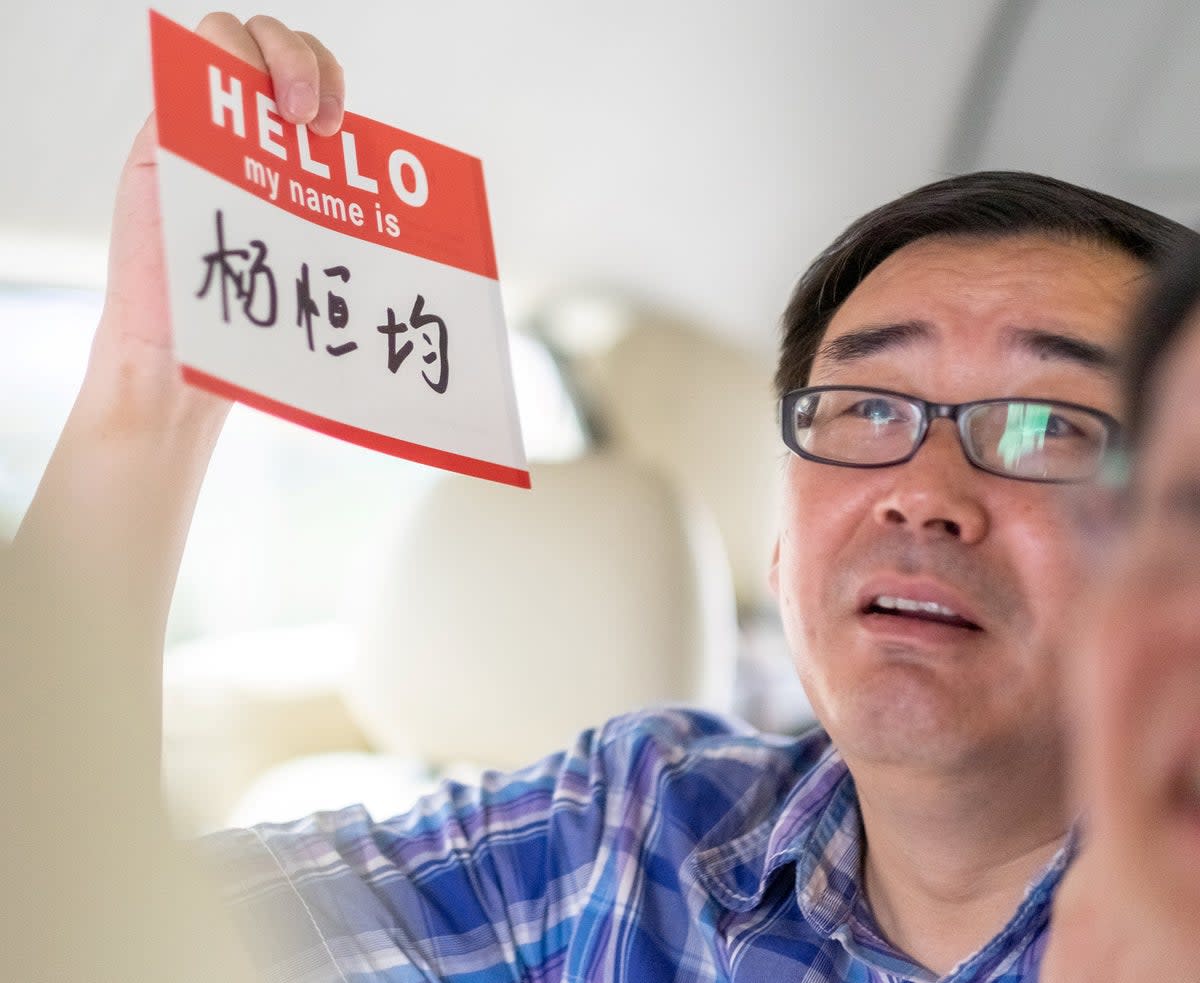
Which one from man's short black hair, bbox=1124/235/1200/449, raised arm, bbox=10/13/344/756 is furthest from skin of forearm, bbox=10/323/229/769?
man's short black hair, bbox=1124/235/1200/449

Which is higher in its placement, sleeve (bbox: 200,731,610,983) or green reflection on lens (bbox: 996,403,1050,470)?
green reflection on lens (bbox: 996,403,1050,470)

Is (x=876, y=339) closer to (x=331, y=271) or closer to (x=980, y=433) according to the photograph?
(x=980, y=433)

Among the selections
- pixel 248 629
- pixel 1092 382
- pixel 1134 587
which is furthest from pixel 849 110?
pixel 1134 587

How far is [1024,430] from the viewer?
91 cm

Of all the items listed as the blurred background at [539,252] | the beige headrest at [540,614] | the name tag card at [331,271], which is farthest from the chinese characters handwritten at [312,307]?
the beige headrest at [540,614]

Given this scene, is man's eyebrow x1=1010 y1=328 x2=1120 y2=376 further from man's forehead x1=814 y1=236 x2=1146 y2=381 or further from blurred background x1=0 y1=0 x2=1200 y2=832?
blurred background x1=0 y1=0 x2=1200 y2=832

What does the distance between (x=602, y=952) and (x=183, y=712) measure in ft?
3.33

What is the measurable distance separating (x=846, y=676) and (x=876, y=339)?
0.28 metres

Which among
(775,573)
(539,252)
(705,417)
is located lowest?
(775,573)

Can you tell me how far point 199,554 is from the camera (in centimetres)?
202

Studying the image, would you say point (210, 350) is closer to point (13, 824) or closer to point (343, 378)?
point (343, 378)

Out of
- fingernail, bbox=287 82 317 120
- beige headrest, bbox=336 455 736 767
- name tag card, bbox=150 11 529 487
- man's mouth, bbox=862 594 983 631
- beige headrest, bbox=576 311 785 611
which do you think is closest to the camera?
name tag card, bbox=150 11 529 487

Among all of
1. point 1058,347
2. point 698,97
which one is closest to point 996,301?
point 1058,347

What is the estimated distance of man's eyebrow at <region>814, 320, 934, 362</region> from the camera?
100 centimetres
